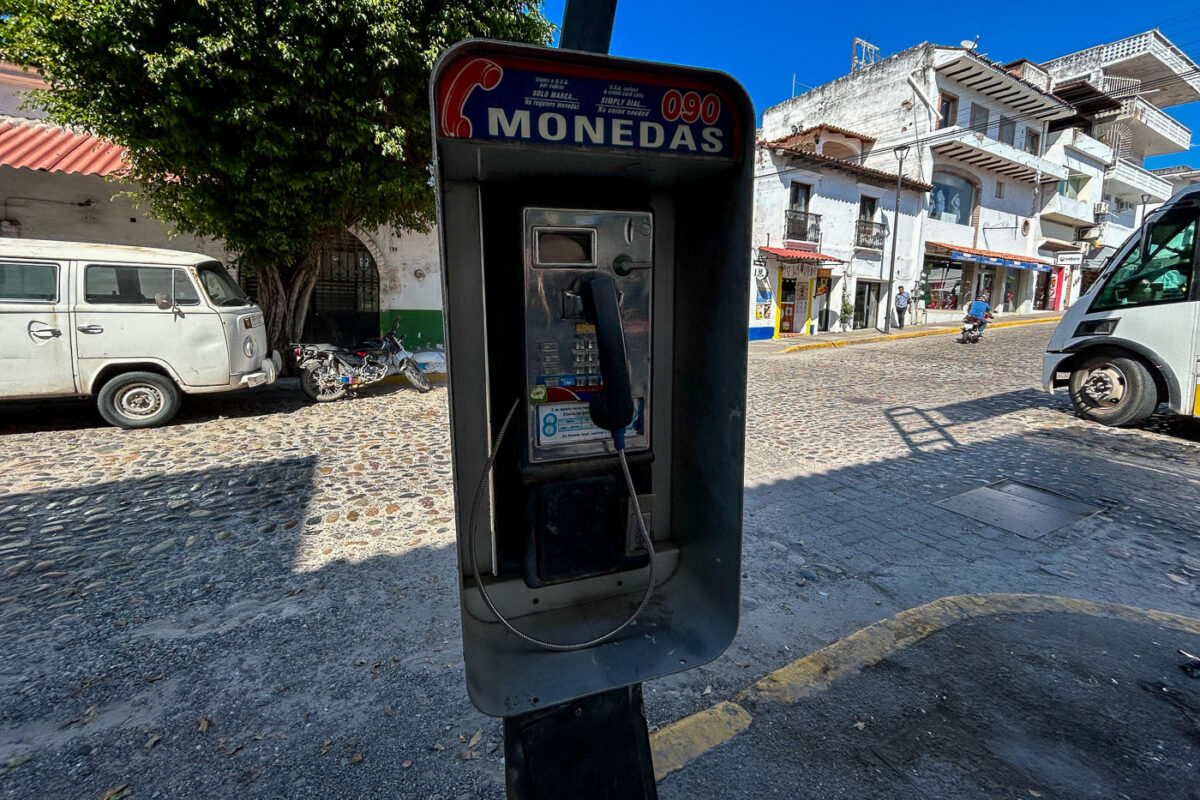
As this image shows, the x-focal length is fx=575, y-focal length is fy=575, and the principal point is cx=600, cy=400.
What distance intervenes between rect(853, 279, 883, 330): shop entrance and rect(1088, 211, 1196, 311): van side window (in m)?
13.8

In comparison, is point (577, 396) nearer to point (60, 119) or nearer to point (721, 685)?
point (721, 685)

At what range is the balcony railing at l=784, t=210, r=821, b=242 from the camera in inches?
658

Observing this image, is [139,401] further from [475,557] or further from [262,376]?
[475,557]

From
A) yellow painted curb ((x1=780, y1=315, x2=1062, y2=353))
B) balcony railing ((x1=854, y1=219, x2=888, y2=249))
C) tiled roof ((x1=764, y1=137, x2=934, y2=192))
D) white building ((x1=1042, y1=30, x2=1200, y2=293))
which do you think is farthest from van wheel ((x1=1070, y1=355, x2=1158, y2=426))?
white building ((x1=1042, y1=30, x2=1200, y2=293))

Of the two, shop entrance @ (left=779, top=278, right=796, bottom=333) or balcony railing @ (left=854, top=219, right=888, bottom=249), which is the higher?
balcony railing @ (left=854, top=219, right=888, bottom=249)

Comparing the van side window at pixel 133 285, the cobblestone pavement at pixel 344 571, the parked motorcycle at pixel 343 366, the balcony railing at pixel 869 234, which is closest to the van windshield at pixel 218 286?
the van side window at pixel 133 285

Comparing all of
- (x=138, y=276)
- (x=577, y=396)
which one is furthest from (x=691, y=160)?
(x=138, y=276)

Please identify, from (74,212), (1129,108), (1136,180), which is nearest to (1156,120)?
(1136,180)

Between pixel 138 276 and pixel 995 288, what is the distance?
28277 mm

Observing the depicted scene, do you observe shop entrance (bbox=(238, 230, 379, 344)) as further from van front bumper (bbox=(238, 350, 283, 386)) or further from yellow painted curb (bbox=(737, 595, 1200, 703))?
yellow painted curb (bbox=(737, 595, 1200, 703))

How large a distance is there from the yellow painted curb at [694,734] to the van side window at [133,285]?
6097mm

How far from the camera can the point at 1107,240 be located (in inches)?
1068

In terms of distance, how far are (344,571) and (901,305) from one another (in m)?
20.0

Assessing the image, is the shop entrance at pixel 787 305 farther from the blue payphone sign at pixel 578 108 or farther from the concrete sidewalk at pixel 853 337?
the blue payphone sign at pixel 578 108
